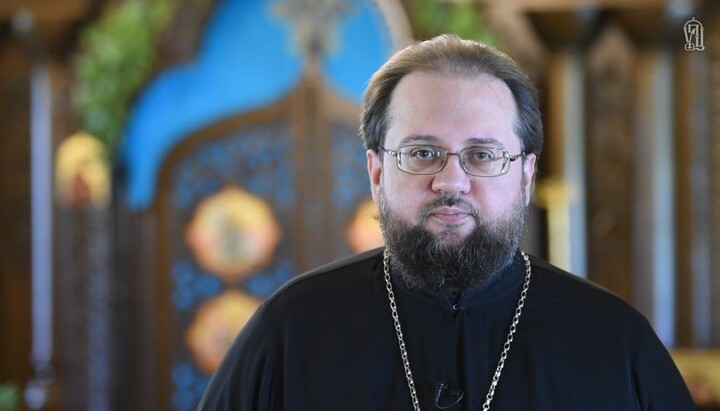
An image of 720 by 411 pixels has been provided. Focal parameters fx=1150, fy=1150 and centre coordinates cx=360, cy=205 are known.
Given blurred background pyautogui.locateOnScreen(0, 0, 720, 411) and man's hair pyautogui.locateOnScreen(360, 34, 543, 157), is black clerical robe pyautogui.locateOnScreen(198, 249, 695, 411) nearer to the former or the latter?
man's hair pyautogui.locateOnScreen(360, 34, 543, 157)

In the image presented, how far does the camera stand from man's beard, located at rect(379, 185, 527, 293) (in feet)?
7.06

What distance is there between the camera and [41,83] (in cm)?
639

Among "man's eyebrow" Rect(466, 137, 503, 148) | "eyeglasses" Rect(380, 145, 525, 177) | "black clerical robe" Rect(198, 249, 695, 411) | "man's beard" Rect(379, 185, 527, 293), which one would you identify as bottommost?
"black clerical robe" Rect(198, 249, 695, 411)

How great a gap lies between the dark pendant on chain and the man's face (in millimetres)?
274

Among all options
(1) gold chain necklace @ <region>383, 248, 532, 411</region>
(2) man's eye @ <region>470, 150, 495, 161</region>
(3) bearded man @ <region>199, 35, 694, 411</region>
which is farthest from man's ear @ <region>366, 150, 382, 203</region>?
(2) man's eye @ <region>470, 150, 495, 161</region>

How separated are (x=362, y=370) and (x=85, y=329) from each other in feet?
14.6

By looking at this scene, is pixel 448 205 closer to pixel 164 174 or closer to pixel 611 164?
pixel 611 164

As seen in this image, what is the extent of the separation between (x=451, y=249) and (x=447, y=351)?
0.21 metres

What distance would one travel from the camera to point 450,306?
2.29 metres
